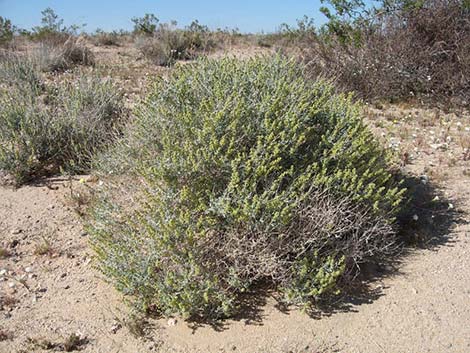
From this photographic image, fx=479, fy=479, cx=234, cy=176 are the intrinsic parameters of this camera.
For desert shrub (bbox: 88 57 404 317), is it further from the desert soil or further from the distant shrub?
the distant shrub

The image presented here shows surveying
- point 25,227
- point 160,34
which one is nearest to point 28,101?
point 25,227

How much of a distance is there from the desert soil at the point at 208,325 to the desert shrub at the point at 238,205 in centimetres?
16

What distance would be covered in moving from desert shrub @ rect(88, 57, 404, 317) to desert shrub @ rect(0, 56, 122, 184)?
154 centimetres

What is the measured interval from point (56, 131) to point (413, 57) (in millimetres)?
5532

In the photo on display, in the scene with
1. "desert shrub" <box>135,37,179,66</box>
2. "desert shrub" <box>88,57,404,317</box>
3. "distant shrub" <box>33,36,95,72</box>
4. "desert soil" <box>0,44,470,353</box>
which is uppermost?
"desert shrub" <box>135,37,179,66</box>

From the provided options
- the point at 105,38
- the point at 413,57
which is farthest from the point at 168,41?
the point at 413,57

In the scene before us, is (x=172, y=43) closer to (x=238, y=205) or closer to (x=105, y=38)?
(x=105, y=38)

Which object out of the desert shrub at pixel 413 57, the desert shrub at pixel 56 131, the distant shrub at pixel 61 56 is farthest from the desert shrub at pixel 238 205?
the distant shrub at pixel 61 56

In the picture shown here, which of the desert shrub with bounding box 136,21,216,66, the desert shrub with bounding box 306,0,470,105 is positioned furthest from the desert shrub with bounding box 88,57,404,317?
Answer: the desert shrub with bounding box 136,21,216,66

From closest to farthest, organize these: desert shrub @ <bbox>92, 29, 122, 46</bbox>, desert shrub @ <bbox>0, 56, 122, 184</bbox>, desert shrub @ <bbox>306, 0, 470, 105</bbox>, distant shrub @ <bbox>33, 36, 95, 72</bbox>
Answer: desert shrub @ <bbox>0, 56, 122, 184</bbox> < desert shrub @ <bbox>306, 0, 470, 105</bbox> < distant shrub @ <bbox>33, 36, 95, 72</bbox> < desert shrub @ <bbox>92, 29, 122, 46</bbox>

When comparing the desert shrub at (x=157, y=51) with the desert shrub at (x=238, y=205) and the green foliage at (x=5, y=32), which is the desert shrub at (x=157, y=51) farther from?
the desert shrub at (x=238, y=205)

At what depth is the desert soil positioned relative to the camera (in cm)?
290

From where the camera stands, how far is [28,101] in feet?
18.2

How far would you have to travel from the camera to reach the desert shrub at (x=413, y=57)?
24.3 feet
